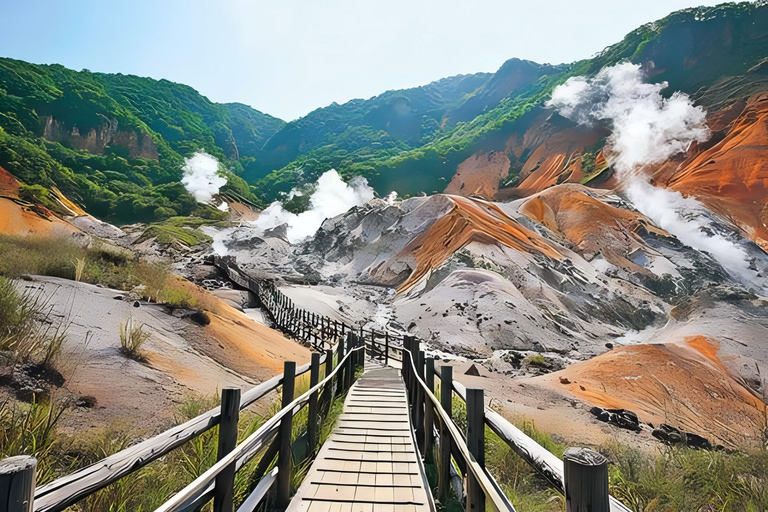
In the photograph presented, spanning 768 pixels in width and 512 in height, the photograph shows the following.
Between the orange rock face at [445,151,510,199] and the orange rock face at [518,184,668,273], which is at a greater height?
the orange rock face at [445,151,510,199]

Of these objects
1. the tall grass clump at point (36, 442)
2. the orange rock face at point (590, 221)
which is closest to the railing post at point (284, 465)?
the tall grass clump at point (36, 442)

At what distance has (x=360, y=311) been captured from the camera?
25.9 m

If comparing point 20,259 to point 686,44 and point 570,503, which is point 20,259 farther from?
point 686,44

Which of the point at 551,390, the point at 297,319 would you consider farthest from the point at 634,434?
the point at 297,319

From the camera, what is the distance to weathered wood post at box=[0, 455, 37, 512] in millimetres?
1039

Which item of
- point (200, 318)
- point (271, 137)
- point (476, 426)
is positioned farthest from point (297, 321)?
point (271, 137)

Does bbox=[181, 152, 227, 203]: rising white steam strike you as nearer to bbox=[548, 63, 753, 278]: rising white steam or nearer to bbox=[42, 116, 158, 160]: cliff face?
bbox=[42, 116, 158, 160]: cliff face

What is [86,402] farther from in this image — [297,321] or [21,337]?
[297,321]

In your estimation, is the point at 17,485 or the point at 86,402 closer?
the point at 17,485

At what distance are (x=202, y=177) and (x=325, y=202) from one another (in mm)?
30382

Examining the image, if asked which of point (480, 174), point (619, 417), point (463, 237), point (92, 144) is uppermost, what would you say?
point (92, 144)

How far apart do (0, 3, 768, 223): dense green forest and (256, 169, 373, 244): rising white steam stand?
12.3ft

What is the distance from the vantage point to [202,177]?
3433 inches

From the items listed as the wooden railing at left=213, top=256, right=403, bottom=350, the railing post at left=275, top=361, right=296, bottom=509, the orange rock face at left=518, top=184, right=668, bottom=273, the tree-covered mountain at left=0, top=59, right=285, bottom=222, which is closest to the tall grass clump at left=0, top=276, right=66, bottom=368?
the railing post at left=275, top=361, right=296, bottom=509
